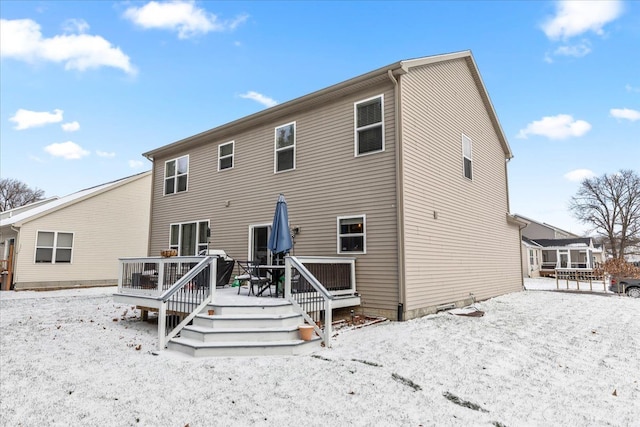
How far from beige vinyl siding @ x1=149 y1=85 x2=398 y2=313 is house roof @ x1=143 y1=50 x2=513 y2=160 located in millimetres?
175

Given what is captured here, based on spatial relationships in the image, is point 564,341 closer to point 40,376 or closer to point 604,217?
point 40,376

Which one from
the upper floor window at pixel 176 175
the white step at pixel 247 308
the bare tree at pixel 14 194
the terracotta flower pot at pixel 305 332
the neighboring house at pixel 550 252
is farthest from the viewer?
the bare tree at pixel 14 194

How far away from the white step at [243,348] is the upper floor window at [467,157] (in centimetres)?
829

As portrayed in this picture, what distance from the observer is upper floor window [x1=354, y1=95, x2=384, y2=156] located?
350 inches

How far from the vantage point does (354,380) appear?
457 centimetres

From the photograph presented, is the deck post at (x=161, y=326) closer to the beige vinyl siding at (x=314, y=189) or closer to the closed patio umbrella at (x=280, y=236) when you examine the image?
the closed patio umbrella at (x=280, y=236)

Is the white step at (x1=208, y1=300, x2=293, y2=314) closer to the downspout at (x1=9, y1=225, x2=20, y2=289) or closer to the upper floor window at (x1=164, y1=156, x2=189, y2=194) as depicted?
the upper floor window at (x1=164, y1=156, x2=189, y2=194)

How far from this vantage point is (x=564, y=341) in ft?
21.2

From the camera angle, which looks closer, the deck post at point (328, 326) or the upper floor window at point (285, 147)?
the deck post at point (328, 326)

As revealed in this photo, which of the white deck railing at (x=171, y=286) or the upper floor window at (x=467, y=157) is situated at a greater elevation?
the upper floor window at (x=467, y=157)

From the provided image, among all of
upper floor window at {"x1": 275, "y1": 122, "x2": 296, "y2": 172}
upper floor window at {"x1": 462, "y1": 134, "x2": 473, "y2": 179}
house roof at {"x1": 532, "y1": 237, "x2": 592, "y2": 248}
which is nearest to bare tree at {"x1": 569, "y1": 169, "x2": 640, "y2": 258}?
house roof at {"x1": 532, "y1": 237, "x2": 592, "y2": 248}

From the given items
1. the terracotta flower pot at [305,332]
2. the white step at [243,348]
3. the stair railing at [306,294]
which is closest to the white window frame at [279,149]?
the stair railing at [306,294]

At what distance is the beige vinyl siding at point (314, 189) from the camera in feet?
27.9

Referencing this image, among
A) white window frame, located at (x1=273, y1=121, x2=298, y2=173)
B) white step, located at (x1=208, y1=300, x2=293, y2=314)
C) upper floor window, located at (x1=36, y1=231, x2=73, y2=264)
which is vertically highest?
white window frame, located at (x1=273, y1=121, x2=298, y2=173)
